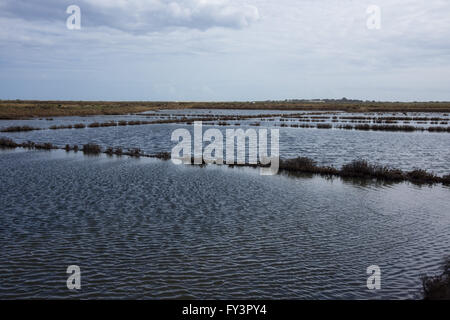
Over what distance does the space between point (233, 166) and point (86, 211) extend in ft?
43.2

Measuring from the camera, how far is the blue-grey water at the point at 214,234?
9250 millimetres

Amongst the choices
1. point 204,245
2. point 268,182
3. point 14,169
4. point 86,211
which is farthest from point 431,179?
point 14,169

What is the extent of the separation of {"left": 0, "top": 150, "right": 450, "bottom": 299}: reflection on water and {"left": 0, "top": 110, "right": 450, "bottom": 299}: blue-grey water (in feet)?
0.15

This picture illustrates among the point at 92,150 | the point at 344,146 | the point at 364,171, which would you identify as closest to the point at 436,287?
the point at 364,171

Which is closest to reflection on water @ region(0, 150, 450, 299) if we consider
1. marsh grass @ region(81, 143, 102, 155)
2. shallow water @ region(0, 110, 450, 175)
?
shallow water @ region(0, 110, 450, 175)

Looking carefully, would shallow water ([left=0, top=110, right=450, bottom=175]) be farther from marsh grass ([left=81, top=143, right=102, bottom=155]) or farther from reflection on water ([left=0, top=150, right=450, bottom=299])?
reflection on water ([left=0, top=150, right=450, bottom=299])

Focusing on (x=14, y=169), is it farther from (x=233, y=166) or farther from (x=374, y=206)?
(x=374, y=206)

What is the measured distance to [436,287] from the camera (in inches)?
333

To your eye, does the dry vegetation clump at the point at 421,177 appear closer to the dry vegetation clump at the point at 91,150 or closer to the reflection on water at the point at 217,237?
the reflection on water at the point at 217,237

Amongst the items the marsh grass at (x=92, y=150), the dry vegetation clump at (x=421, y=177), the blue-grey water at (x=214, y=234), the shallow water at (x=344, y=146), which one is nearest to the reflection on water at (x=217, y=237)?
the blue-grey water at (x=214, y=234)

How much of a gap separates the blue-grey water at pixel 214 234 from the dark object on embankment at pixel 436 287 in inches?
11.9

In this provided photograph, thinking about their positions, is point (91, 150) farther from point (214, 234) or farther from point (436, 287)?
point (436, 287)

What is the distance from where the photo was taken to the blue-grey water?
9.25 m

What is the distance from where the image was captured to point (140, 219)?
1419 centimetres
